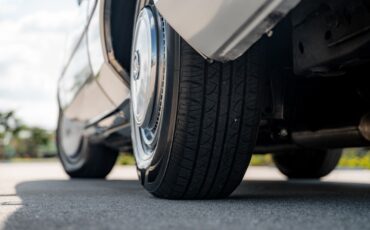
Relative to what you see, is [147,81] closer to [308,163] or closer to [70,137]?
[308,163]

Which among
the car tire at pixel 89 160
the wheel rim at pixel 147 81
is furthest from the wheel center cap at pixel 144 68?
the car tire at pixel 89 160

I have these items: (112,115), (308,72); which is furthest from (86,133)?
(308,72)

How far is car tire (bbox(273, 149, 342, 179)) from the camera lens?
4.31 meters

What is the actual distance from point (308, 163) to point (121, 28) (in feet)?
7.63

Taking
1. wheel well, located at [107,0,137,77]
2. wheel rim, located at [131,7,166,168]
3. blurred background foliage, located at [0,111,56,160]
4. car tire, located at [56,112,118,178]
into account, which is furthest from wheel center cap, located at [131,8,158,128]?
blurred background foliage, located at [0,111,56,160]

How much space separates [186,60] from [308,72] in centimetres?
40

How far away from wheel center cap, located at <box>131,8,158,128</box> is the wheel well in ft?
0.87

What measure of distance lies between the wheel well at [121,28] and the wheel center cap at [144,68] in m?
0.27

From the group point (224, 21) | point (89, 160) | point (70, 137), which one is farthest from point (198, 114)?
point (70, 137)

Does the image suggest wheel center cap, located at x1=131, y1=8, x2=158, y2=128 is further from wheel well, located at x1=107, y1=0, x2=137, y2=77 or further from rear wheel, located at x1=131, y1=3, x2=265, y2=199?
wheel well, located at x1=107, y1=0, x2=137, y2=77

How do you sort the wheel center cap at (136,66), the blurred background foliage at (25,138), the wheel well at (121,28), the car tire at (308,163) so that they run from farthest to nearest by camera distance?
the blurred background foliage at (25,138)
the car tire at (308,163)
the wheel well at (121,28)
the wheel center cap at (136,66)

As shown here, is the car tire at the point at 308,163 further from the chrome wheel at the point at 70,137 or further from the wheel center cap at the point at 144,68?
the wheel center cap at the point at 144,68

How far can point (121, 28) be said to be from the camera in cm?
259

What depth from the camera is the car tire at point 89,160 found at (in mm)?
4426
